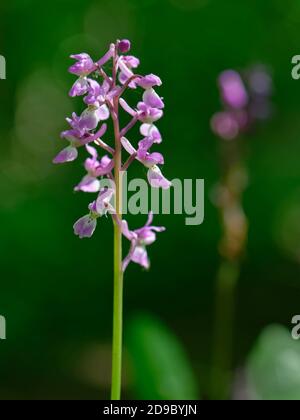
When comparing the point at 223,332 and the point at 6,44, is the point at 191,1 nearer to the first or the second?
the point at 6,44

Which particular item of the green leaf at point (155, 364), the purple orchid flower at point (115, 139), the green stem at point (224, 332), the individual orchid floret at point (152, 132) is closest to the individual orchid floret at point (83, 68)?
the purple orchid flower at point (115, 139)

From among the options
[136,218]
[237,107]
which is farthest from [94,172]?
[136,218]

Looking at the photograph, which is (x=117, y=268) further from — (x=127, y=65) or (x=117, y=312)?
(x=127, y=65)

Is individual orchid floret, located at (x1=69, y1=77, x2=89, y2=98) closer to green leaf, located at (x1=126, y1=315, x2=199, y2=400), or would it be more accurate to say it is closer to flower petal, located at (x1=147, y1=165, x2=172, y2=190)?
flower petal, located at (x1=147, y1=165, x2=172, y2=190)

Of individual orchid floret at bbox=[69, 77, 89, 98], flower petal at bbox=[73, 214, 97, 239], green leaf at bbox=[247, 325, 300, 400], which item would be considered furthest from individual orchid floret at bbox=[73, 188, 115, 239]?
green leaf at bbox=[247, 325, 300, 400]

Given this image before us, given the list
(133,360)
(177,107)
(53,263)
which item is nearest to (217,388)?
(133,360)
